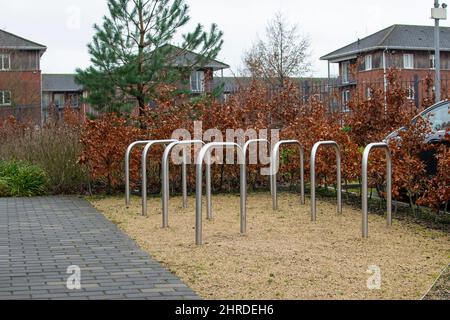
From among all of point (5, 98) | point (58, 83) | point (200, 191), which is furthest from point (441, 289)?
point (58, 83)

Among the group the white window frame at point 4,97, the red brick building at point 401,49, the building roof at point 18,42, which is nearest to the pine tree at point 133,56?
the white window frame at point 4,97

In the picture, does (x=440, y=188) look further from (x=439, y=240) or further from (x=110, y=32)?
(x=110, y=32)

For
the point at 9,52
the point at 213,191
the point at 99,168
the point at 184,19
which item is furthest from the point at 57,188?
the point at 9,52

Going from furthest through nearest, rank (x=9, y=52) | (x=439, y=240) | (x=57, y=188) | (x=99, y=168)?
(x=9, y=52), (x=57, y=188), (x=99, y=168), (x=439, y=240)

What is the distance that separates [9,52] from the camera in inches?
1811

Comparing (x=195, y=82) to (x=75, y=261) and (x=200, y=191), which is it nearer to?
(x=200, y=191)

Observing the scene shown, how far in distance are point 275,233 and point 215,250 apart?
1.38 m

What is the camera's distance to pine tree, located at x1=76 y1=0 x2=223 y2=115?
1759cm

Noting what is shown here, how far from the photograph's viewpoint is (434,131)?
10.7 metres

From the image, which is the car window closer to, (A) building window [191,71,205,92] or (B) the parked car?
(B) the parked car

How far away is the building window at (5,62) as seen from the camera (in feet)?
152

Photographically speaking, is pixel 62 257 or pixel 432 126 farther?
pixel 432 126

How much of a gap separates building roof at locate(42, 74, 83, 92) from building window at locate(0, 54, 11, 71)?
2532 centimetres

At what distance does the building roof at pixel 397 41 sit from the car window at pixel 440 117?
4721 cm
